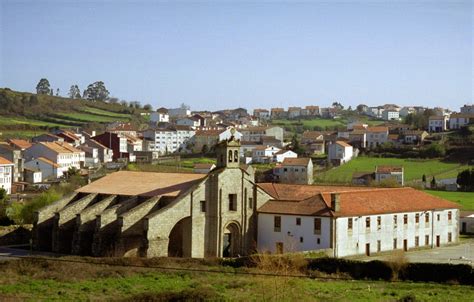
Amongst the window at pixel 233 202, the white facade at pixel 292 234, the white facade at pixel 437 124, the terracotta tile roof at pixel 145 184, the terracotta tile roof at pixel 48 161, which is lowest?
the white facade at pixel 292 234

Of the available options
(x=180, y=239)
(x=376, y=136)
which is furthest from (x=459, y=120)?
(x=180, y=239)

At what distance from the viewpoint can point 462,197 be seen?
255ft

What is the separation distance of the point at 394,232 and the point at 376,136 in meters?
90.6

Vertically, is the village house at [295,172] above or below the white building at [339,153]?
below

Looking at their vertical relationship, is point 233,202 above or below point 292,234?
above

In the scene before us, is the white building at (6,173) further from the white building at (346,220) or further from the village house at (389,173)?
the white building at (346,220)

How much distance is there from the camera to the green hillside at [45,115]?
5714 inches

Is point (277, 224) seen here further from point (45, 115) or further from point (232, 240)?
point (45, 115)

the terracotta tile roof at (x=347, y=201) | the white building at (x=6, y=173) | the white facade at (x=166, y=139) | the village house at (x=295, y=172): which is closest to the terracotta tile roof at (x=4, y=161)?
the white building at (x=6, y=173)

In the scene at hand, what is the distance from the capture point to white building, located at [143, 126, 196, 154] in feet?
483

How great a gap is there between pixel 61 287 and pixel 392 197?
24.7 metres

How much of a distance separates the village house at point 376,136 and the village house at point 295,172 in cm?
3795

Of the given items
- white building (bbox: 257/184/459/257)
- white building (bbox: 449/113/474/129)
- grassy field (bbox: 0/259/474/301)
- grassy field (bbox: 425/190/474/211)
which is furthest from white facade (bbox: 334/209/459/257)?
white building (bbox: 449/113/474/129)

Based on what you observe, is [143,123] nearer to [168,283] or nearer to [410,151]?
[410,151]
